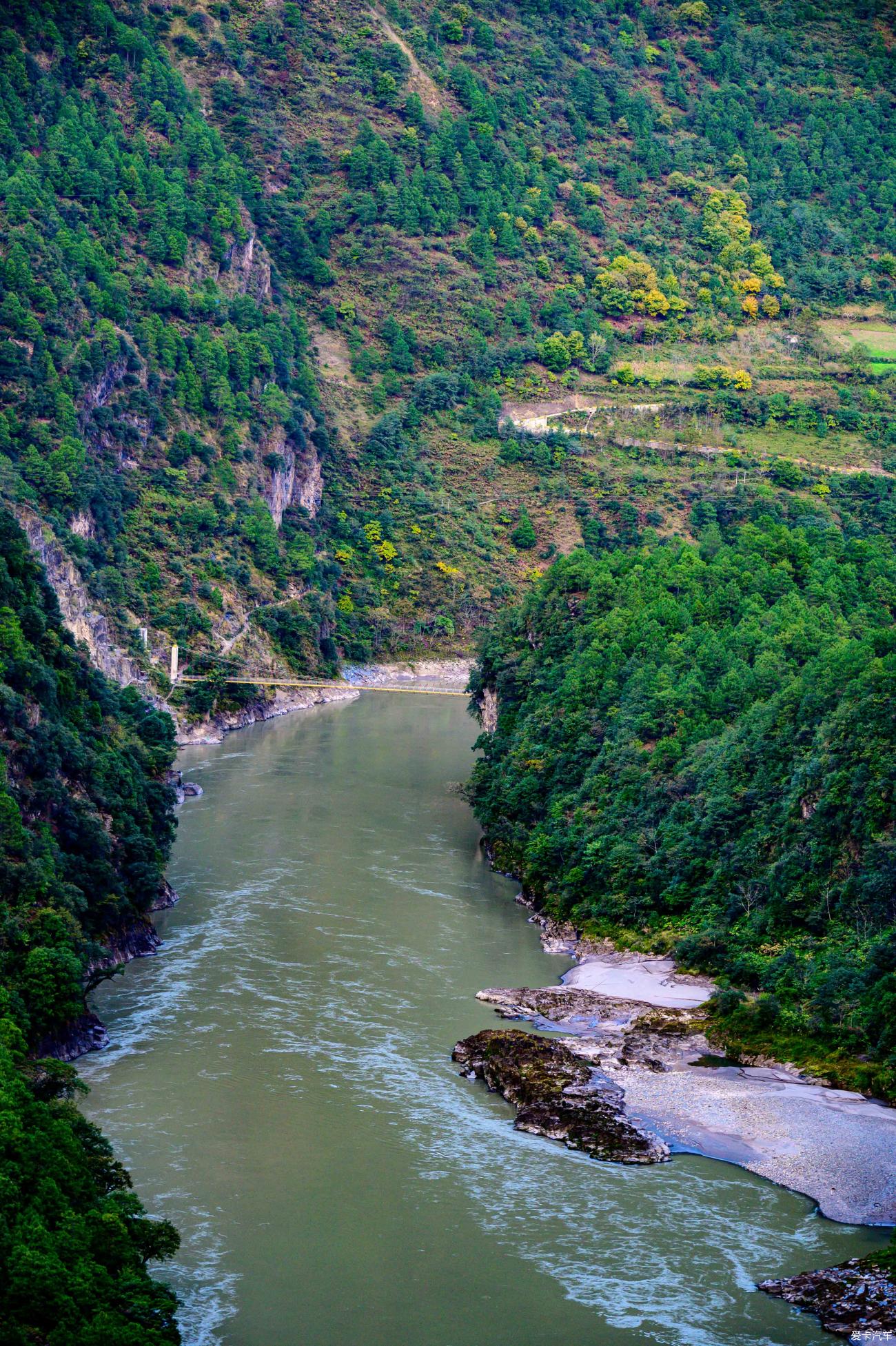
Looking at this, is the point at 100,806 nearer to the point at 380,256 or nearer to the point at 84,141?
the point at 84,141

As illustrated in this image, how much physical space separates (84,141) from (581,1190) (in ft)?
408

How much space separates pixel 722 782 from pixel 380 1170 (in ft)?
88.7

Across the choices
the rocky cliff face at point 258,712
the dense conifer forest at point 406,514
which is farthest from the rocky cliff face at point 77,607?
the rocky cliff face at point 258,712

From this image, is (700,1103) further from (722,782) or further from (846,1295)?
(722,782)

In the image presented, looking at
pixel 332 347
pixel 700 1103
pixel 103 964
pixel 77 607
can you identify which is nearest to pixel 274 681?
pixel 77 607

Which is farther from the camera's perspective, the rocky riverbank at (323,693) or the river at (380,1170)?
the rocky riverbank at (323,693)

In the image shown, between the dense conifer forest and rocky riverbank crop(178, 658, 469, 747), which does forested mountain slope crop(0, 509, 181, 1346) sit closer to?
the dense conifer forest

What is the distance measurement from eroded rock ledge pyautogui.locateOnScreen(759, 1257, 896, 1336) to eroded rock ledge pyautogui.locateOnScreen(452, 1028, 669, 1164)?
7.14 m

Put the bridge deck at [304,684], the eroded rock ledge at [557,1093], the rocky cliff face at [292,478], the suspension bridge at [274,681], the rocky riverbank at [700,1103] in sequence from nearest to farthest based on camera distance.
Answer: the rocky riverbank at [700,1103] → the eroded rock ledge at [557,1093] → the suspension bridge at [274,681] → the bridge deck at [304,684] → the rocky cliff face at [292,478]

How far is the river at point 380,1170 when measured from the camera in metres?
36.4

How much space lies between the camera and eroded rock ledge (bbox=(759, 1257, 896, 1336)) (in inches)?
1420

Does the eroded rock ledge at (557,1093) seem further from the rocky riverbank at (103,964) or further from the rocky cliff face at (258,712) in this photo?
the rocky cliff face at (258,712)

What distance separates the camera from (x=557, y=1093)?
156ft

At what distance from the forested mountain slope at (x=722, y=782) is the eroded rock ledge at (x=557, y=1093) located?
630 cm
